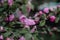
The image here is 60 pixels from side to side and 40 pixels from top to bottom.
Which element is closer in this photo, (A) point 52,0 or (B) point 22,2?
(B) point 22,2

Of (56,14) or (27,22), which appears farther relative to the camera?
(56,14)

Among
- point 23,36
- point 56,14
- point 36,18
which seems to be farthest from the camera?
point 56,14

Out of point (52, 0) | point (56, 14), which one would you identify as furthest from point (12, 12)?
point (52, 0)

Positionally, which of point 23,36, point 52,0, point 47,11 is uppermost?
point 47,11

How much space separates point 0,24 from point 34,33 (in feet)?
Answer: 1.05

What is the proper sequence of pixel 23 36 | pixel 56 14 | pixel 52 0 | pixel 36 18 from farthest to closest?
pixel 52 0 < pixel 56 14 < pixel 36 18 < pixel 23 36

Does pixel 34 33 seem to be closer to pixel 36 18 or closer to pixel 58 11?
pixel 36 18

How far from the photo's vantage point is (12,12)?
2.21m

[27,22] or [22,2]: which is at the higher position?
[22,2]

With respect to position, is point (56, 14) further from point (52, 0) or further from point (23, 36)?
point (52, 0)

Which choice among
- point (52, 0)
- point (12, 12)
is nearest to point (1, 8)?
point (12, 12)

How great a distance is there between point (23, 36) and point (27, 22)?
13 cm

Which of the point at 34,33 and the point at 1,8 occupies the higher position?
the point at 1,8

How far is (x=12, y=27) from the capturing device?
7.27ft
